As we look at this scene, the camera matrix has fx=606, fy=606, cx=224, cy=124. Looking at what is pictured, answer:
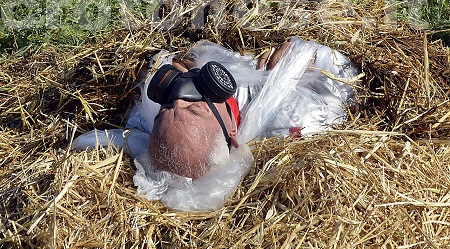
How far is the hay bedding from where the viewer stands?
2145mm

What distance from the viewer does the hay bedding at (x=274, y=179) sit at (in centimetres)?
214

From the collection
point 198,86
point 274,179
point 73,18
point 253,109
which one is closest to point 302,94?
point 253,109

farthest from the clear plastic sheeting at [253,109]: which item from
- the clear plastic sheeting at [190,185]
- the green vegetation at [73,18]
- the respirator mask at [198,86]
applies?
the green vegetation at [73,18]

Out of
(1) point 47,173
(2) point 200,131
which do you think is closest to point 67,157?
(1) point 47,173

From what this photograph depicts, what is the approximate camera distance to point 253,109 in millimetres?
Result: 2805

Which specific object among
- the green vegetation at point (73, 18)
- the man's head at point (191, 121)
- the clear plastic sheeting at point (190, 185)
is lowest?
the green vegetation at point (73, 18)

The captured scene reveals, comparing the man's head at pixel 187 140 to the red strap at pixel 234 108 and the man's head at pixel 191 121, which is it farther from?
the red strap at pixel 234 108

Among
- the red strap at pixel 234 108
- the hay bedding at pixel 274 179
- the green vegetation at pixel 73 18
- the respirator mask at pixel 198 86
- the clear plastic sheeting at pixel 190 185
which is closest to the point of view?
the hay bedding at pixel 274 179

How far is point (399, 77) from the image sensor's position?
9.89 feet

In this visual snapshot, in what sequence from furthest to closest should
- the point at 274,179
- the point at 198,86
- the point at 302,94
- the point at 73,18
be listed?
the point at 73,18, the point at 302,94, the point at 198,86, the point at 274,179

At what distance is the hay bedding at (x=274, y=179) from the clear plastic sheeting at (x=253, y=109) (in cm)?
6

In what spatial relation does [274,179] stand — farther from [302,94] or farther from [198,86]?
[302,94]

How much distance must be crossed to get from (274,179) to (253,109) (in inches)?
23.3

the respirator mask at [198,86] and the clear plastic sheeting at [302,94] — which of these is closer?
the respirator mask at [198,86]
